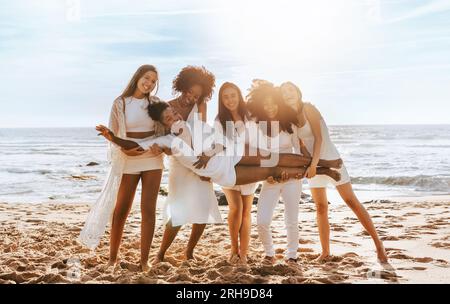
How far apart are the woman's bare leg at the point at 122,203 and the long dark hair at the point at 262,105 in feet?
4.04

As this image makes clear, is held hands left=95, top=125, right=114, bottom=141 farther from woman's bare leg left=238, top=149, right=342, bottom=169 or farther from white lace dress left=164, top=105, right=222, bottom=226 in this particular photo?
woman's bare leg left=238, top=149, right=342, bottom=169

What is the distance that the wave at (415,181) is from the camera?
12319 millimetres

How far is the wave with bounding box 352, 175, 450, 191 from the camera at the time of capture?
40.4 ft

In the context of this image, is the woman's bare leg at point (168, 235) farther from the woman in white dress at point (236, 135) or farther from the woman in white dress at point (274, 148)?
the woman in white dress at point (274, 148)

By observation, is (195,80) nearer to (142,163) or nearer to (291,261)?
(142,163)

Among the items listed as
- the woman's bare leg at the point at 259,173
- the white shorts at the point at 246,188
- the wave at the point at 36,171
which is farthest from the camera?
the wave at the point at 36,171

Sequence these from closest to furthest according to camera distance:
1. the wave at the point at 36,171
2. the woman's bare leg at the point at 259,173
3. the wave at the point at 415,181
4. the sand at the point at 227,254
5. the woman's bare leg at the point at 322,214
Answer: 1. the sand at the point at 227,254
2. the woman's bare leg at the point at 259,173
3. the woman's bare leg at the point at 322,214
4. the wave at the point at 415,181
5. the wave at the point at 36,171

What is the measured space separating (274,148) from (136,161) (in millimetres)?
1265

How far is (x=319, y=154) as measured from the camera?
15.7 feet

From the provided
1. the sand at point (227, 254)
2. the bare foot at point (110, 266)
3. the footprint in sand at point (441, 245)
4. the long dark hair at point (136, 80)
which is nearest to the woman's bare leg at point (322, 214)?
the sand at point (227, 254)

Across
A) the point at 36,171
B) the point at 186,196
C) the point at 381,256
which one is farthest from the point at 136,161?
the point at 36,171
